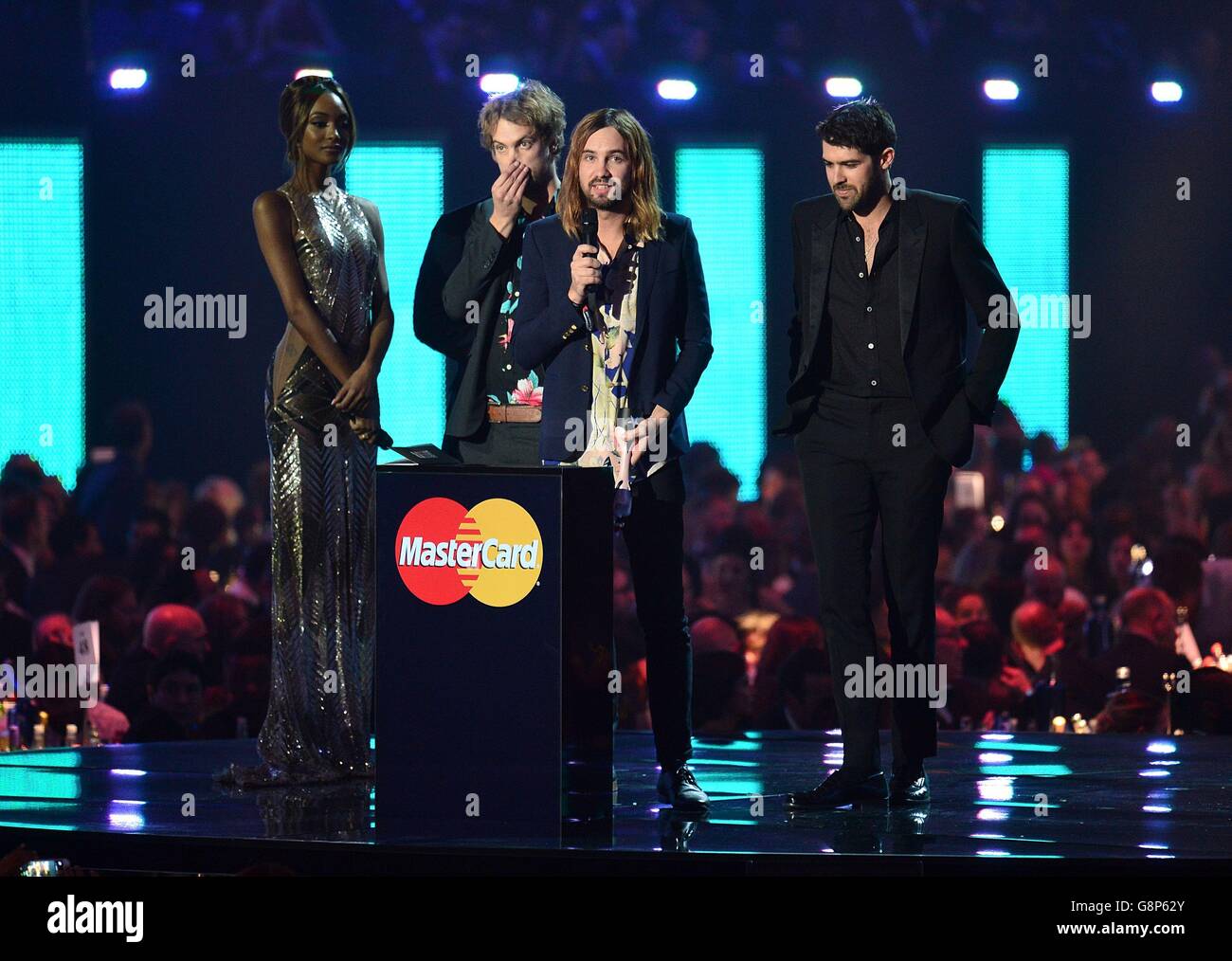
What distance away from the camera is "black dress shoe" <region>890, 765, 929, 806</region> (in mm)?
Result: 3934

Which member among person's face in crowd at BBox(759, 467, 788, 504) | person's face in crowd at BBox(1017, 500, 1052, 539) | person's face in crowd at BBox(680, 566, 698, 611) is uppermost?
person's face in crowd at BBox(759, 467, 788, 504)

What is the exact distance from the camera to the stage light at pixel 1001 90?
7957mm

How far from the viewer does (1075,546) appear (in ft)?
24.3

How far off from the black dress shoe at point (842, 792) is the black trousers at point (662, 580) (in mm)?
326

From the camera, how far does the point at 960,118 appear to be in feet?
26.2

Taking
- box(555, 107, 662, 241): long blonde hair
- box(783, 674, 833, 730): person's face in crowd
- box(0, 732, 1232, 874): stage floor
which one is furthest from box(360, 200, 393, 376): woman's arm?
box(783, 674, 833, 730): person's face in crowd

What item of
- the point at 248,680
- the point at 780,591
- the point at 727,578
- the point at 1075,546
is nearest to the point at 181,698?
the point at 248,680

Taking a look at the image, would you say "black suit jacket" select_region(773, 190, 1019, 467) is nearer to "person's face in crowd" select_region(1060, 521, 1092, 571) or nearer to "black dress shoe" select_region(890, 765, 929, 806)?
"black dress shoe" select_region(890, 765, 929, 806)

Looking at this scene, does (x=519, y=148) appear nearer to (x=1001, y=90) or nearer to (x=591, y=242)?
(x=591, y=242)

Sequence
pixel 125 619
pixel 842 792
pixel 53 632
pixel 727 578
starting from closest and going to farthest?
pixel 842 792, pixel 53 632, pixel 125 619, pixel 727 578

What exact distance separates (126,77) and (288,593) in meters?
4.02

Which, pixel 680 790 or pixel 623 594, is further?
pixel 623 594

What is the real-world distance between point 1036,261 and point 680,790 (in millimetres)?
4656

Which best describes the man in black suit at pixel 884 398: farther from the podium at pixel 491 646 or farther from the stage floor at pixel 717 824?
the podium at pixel 491 646
